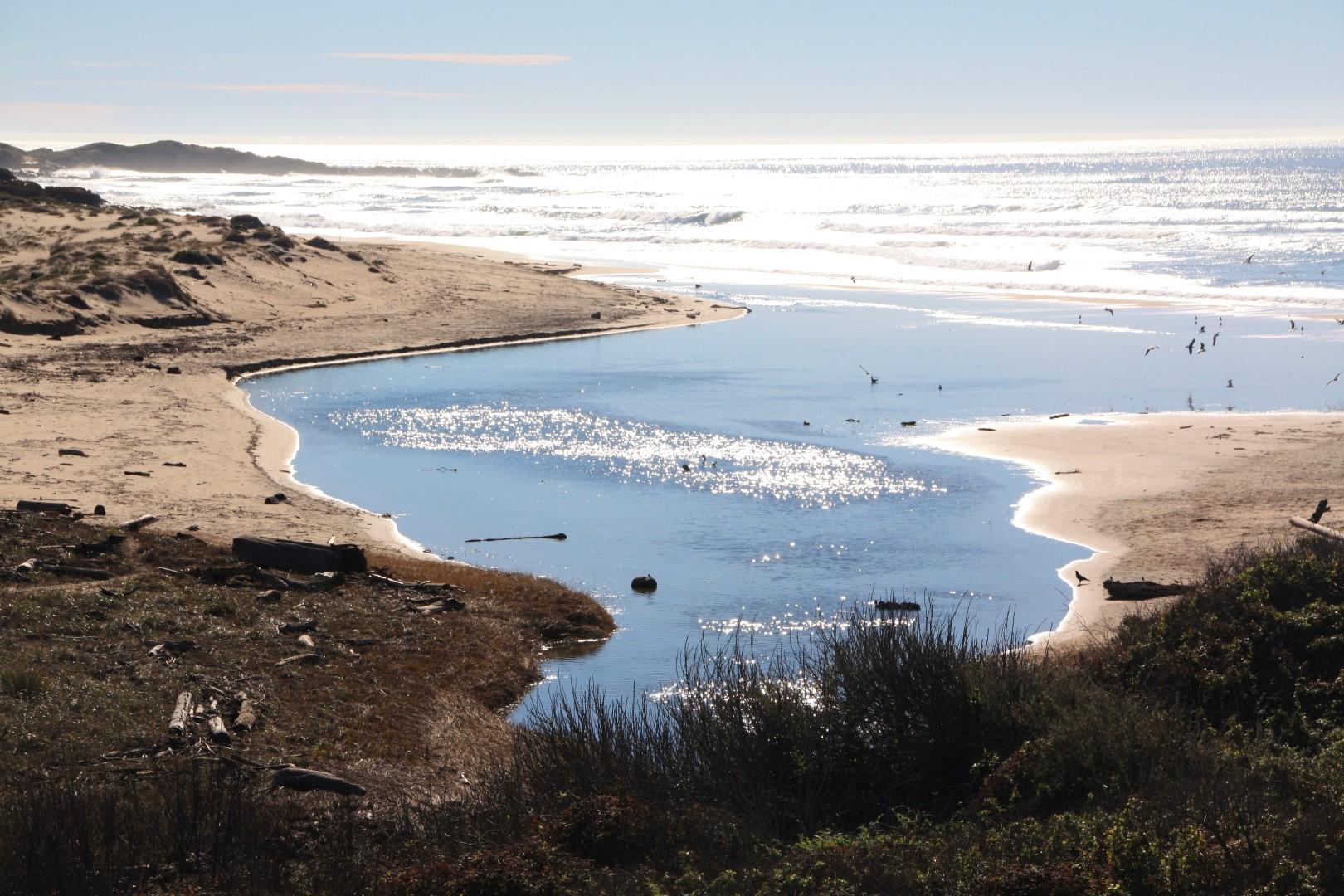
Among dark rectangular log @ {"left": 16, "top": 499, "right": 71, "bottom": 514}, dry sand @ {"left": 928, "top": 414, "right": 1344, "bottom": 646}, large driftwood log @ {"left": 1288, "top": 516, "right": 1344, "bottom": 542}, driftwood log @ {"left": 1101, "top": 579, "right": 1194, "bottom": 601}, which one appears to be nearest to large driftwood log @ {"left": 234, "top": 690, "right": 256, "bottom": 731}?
dark rectangular log @ {"left": 16, "top": 499, "right": 71, "bottom": 514}

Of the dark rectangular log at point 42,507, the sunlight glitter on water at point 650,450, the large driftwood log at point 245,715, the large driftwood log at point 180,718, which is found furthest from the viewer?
the sunlight glitter on water at point 650,450

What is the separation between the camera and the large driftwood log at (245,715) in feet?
39.9

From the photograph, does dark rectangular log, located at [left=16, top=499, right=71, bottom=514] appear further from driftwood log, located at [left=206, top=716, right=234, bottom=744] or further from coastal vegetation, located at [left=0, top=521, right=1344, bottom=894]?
driftwood log, located at [left=206, top=716, right=234, bottom=744]

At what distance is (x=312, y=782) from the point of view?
10945 millimetres

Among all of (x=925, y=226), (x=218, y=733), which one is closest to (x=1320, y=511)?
(x=218, y=733)

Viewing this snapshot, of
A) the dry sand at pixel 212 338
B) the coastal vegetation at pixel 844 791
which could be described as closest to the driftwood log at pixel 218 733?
the coastal vegetation at pixel 844 791

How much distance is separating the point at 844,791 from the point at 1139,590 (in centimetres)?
853

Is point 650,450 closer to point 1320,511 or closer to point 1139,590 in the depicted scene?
point 1139,590

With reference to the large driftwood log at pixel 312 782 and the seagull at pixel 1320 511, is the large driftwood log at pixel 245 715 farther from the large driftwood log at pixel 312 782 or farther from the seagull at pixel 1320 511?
the seagull at pixel 1320 511

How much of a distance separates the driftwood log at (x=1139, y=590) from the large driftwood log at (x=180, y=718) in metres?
11.6

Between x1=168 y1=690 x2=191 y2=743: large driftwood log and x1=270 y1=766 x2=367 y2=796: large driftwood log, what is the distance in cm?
113

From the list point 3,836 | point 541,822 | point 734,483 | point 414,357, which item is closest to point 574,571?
point 734,483

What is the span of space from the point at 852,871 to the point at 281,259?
159 feet

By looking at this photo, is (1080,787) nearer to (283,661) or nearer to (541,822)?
(541,822)
